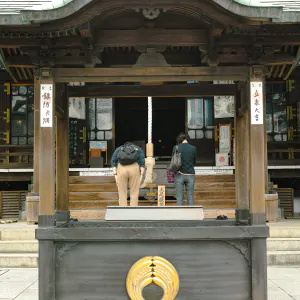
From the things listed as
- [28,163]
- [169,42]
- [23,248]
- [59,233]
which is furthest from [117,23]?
[28,163]

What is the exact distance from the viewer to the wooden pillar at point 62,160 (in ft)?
24.0

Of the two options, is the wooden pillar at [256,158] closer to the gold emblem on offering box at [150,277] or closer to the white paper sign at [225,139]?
the gold emblem on offering box at [150,277]

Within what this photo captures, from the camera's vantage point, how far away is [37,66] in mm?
6332

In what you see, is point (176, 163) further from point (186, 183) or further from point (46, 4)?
point (46, 4)

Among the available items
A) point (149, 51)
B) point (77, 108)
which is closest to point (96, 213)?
point (77, 108)

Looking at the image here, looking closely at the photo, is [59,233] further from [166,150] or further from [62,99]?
[166,150]

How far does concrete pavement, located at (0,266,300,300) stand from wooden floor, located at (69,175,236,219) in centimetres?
342

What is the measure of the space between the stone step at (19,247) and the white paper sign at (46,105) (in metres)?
4.65

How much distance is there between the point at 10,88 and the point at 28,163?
107 inches

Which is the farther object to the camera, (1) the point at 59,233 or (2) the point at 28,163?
(2) the point at 28,163

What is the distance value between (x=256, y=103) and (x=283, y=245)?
16.0 ft

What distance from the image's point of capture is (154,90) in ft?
24.6

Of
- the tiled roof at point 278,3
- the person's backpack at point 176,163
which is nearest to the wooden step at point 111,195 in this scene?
the person's backpack at point 176,163

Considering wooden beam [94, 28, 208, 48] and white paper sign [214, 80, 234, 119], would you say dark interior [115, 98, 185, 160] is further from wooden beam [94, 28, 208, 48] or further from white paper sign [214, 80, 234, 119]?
wooden beam [94, 28, 208, 48]
